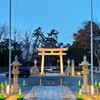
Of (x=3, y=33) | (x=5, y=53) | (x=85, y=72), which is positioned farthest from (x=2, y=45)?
(x=85, y=72)

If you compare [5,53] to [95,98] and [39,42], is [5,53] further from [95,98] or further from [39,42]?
[95,98]

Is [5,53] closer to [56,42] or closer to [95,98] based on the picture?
[56,42]

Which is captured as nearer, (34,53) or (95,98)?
(95,98)

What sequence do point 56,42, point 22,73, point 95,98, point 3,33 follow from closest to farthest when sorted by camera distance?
point 95,98
point 22,73
point 3,33
point 56,42

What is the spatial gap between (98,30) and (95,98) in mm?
45646

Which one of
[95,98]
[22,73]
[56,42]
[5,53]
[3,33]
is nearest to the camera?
[95,98]

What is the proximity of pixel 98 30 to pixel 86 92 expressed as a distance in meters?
42.4

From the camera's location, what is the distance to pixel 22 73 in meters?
43.8

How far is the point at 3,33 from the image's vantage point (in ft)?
255

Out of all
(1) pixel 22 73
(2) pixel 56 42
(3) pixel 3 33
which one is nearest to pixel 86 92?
(1) pixel 22 73

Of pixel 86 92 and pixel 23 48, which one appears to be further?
pixel 23 48

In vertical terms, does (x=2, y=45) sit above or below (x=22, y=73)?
above

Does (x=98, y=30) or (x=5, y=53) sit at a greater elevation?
(x=98, y=30)

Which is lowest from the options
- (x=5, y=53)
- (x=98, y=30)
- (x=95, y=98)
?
(x=95, y=98)
